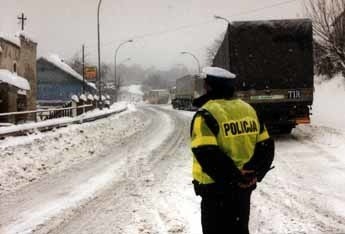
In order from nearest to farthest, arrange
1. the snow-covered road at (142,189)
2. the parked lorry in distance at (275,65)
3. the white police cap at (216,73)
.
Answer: the white police cap at (216,73)
the snow-covered road at (142,189)
the parked lorry in distance at (275,65)

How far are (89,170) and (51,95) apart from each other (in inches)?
2836

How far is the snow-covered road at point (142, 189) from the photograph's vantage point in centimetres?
781

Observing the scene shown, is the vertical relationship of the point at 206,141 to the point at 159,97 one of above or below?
below

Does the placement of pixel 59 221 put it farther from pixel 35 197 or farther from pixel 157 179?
pixel 157 179

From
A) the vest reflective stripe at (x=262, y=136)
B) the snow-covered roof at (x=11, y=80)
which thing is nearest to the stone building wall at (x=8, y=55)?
the snow-covered roof at (x=11, y=80)

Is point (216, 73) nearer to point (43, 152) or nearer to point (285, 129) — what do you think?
point (43, 152)

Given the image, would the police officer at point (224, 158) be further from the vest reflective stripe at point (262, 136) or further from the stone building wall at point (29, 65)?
the stone building wall at point (29, 65)

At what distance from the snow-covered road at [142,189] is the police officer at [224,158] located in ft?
10.6

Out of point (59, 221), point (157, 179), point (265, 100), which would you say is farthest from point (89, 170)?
point (265, 100)

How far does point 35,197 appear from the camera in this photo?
33.8 ft

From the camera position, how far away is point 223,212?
4062 millimetres

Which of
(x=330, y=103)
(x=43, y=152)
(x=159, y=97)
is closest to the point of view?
(x=43, y=152)

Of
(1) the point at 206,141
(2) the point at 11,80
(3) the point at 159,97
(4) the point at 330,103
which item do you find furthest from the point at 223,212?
(3) the point at 159,97

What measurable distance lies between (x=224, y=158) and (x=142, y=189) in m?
6.89
